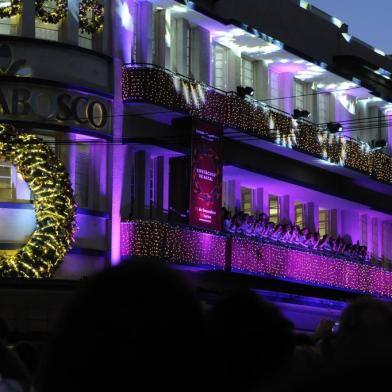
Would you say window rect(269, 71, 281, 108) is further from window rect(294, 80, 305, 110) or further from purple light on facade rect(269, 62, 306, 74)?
window rect(294, 80, 305, 110)

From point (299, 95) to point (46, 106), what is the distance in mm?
11954

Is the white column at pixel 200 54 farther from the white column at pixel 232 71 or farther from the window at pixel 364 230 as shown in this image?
the window at pixel 364 230

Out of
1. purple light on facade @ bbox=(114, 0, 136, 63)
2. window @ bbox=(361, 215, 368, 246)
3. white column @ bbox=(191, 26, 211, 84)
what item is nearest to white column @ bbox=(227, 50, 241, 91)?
white column @ bbox=(191, 26, 211, 84)

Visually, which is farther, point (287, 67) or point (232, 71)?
point (287, 67)

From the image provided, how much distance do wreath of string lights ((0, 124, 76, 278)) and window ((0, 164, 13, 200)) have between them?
1.69 feet

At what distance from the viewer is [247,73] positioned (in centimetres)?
3328

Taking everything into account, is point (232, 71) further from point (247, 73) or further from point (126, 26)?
point (126, 26)

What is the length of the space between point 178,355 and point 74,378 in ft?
0.76

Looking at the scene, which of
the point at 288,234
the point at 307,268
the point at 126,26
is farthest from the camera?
the point at 288,234

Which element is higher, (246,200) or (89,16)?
(89,16)

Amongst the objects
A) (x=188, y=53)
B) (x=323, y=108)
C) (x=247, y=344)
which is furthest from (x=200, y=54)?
(x=247, y=344)

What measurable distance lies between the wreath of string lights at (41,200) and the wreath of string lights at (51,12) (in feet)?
8.79

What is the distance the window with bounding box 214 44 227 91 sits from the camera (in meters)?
31.8

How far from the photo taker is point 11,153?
24.5 meters
